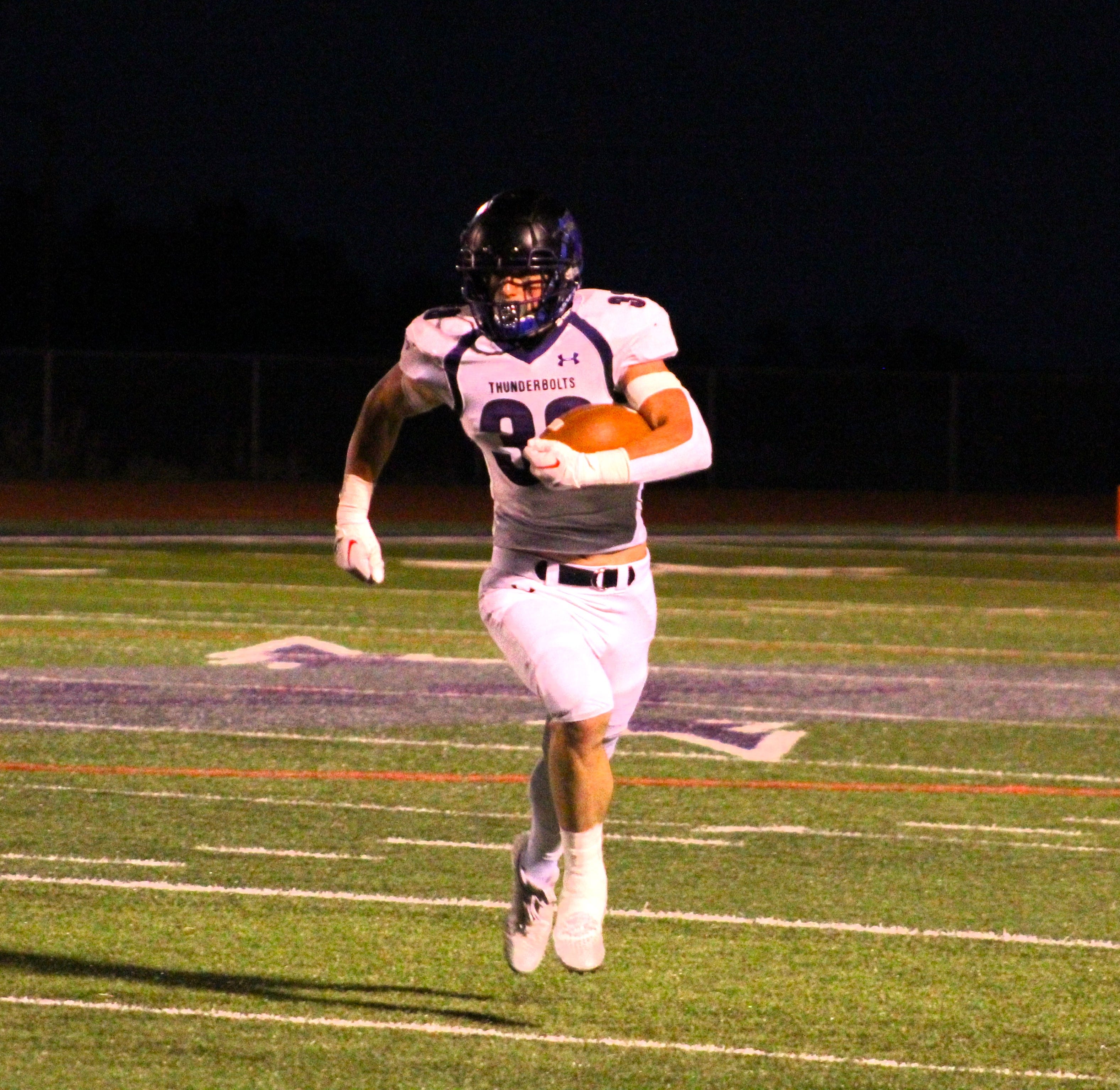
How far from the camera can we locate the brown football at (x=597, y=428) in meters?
5.61

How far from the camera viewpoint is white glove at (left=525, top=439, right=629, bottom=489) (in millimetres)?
5316

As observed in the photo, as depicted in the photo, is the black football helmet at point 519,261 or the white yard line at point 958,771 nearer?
the black football helmet at point 519,261

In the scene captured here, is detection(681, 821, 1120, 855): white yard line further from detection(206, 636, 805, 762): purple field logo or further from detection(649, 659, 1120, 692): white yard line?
detection(649, 659, 1120, 692): white yard line

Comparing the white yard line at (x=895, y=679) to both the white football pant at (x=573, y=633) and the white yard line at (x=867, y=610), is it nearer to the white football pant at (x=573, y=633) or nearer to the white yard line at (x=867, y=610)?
the white yard line at (x=867, y=610)

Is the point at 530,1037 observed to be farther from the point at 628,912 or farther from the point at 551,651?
the point at 628,912

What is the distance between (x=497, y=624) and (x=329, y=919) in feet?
4.30

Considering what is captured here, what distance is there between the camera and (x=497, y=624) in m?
5.84

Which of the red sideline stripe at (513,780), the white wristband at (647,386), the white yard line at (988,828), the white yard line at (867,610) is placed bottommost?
the white yard line at (867,610)

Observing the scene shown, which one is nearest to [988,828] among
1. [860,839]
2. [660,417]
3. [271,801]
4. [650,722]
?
[860,839]

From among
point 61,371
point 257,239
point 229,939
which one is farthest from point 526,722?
point 257,239

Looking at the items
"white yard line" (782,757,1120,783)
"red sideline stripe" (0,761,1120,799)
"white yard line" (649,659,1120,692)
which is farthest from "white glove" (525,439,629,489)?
"white yard line" (649,659,1120,692)

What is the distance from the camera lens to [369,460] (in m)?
6.19

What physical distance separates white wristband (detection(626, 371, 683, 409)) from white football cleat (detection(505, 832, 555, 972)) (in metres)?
1.15

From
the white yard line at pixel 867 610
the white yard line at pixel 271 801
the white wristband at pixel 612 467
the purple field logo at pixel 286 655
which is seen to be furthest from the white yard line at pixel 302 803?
the white yard line at pixel 867 610
